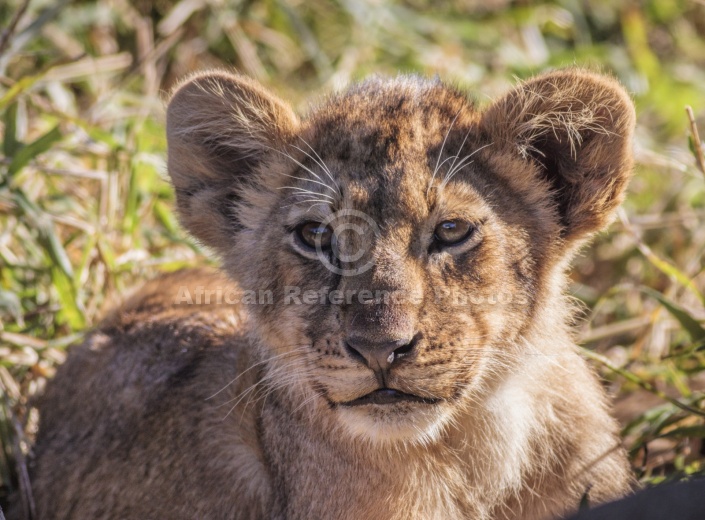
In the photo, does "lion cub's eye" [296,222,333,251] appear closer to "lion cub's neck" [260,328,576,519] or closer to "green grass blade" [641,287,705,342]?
"lion cub's neck" [260,328,576,519]

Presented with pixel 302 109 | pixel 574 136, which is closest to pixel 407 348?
pixel 574 136

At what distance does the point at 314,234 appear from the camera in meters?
4.07

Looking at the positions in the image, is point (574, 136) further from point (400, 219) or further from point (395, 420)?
point (395, 420)

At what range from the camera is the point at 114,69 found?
818cm

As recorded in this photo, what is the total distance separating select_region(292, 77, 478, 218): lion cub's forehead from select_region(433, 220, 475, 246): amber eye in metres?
0.11

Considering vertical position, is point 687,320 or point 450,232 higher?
point 450,232

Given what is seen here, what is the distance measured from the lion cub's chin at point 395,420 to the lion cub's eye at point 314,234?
2.26 feet

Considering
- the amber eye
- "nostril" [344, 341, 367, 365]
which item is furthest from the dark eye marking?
"nostril" [344, 341, 367, 365]

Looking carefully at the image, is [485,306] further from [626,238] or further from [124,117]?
[124,117]

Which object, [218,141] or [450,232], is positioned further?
[218,141]

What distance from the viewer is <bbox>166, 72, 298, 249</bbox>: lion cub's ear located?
444 cm

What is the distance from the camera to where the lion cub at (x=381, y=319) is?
3.76 metres

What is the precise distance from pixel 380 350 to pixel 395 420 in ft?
1.16

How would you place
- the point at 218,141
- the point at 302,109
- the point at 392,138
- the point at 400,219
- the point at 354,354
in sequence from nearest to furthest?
1. the point at 354,354
2. the point at 400,219
3. the point at 392,138
4. the point at 218,141
5. the point at 302,109
